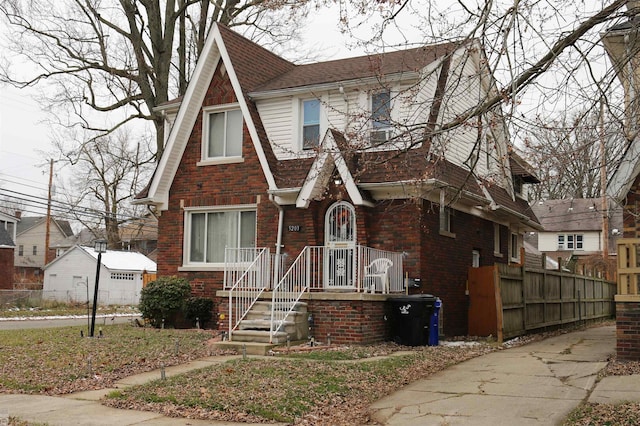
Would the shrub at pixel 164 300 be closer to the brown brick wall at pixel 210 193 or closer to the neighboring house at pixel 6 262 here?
the brown brick wall at pixel 210 193

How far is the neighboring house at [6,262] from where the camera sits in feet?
150

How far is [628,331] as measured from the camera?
11.6 metres

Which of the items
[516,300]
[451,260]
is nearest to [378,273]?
[451,260]

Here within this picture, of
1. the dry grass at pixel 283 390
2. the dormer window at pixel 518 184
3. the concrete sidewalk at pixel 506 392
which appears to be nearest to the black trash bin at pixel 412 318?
the concrete sidewalk at pixel 506 392

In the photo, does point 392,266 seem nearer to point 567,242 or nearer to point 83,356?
point 83,356

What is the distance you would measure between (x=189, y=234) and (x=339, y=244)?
4.84 metres

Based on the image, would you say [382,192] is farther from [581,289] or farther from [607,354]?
[581,289]

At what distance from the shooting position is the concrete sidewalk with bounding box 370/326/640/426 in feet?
26.3

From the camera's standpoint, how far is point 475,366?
11.9 m

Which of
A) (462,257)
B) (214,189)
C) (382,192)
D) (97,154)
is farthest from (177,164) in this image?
(97,154)

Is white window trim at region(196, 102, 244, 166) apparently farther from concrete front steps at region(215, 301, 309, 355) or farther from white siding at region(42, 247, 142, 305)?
white siding at region(42, 247, 142, 305)

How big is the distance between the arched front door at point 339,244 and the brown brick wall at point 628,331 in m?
5.77

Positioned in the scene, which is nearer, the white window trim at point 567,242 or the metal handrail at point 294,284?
the metal handrail at point 294,284

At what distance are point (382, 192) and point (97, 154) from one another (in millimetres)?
38854
